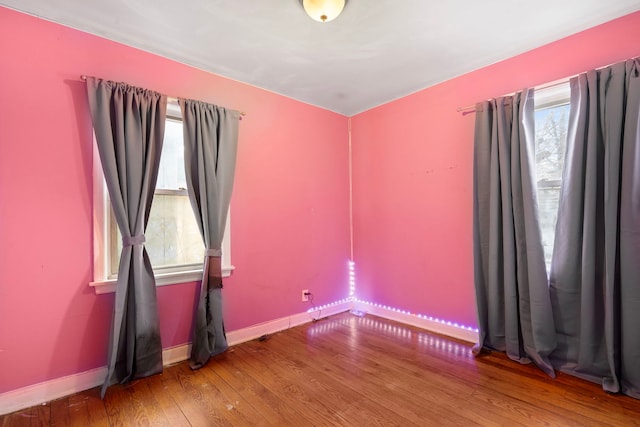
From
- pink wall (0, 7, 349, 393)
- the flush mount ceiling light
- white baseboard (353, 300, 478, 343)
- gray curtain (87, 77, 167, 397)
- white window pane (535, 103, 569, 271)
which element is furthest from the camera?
white baseboard (353, 300, 478, 343)

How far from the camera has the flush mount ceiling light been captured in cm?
166

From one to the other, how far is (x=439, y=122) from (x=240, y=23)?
6.38 ft

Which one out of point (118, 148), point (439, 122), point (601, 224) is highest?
point (439, 122)

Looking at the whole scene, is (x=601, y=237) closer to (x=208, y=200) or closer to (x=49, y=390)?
(x=208, y=200)

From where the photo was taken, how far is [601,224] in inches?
77.0

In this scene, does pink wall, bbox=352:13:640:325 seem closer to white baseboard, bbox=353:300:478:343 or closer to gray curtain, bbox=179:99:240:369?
white baseboard, bbox=353:300:478:343

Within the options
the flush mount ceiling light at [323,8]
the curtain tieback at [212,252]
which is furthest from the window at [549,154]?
the curtain tieback at [212,252]

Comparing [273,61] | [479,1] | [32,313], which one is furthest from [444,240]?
[32,313]

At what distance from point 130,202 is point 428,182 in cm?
258

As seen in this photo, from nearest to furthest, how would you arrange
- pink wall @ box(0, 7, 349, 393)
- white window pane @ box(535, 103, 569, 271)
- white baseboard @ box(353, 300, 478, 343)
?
pink wall @ box(0, 7, 349, 393), white window pane @ box(535, 103, 569, 271), white baseboard @ box(353, 300, 478, 343)

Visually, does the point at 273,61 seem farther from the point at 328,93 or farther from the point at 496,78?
the point at 496,78

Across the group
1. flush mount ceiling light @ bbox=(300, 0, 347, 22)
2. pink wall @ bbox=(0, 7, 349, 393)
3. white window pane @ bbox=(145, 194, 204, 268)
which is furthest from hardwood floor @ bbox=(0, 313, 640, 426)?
flush mount ceiling light @ bbox=(300, 0, 347, 22)

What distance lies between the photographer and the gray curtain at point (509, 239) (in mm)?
2146

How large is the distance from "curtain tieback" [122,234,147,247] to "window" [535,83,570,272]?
2934 millimetres
